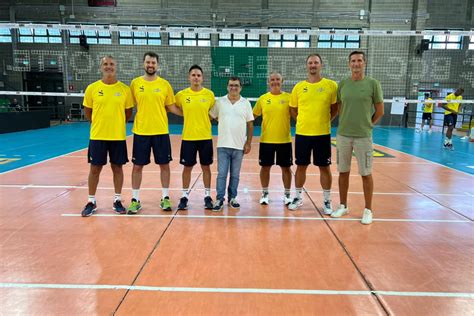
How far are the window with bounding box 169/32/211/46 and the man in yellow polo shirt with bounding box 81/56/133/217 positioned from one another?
616 inches

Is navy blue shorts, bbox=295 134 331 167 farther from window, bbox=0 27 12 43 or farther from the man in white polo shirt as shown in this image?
window, bbox=0 27 12 43

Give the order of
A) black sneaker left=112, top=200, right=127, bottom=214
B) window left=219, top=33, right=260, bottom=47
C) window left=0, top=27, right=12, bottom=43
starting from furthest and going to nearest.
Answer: window left=0, top=27, right=12, bottom=43 < window left=219, top=33, right=260, bottom=47 < black sneaker left=112, top=200, right=127, bottom=214

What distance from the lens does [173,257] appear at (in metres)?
3.08

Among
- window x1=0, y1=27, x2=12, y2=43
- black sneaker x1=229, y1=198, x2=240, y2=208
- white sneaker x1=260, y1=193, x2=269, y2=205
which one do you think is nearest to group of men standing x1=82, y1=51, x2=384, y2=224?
black sneaker x1=229, y1=198, x2=240, y2=208

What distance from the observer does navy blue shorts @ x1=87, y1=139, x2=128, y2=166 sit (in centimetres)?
408

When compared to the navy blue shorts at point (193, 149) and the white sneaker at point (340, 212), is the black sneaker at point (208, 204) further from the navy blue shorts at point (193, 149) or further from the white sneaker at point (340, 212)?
the white sneaker at point (340, 212)

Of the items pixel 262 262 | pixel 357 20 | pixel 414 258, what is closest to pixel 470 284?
pixel 414 258

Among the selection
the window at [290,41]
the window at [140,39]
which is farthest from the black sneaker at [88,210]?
the window at [290,41]

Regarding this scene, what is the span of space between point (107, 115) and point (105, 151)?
1.46ft

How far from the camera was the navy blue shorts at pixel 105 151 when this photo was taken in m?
4.08

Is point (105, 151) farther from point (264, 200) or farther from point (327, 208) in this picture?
point (327, 208)

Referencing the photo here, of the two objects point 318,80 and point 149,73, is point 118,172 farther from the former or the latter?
point 318,80

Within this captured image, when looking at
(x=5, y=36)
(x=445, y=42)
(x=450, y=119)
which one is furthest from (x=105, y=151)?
(x=5, y=36)

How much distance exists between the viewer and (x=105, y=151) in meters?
4.14
